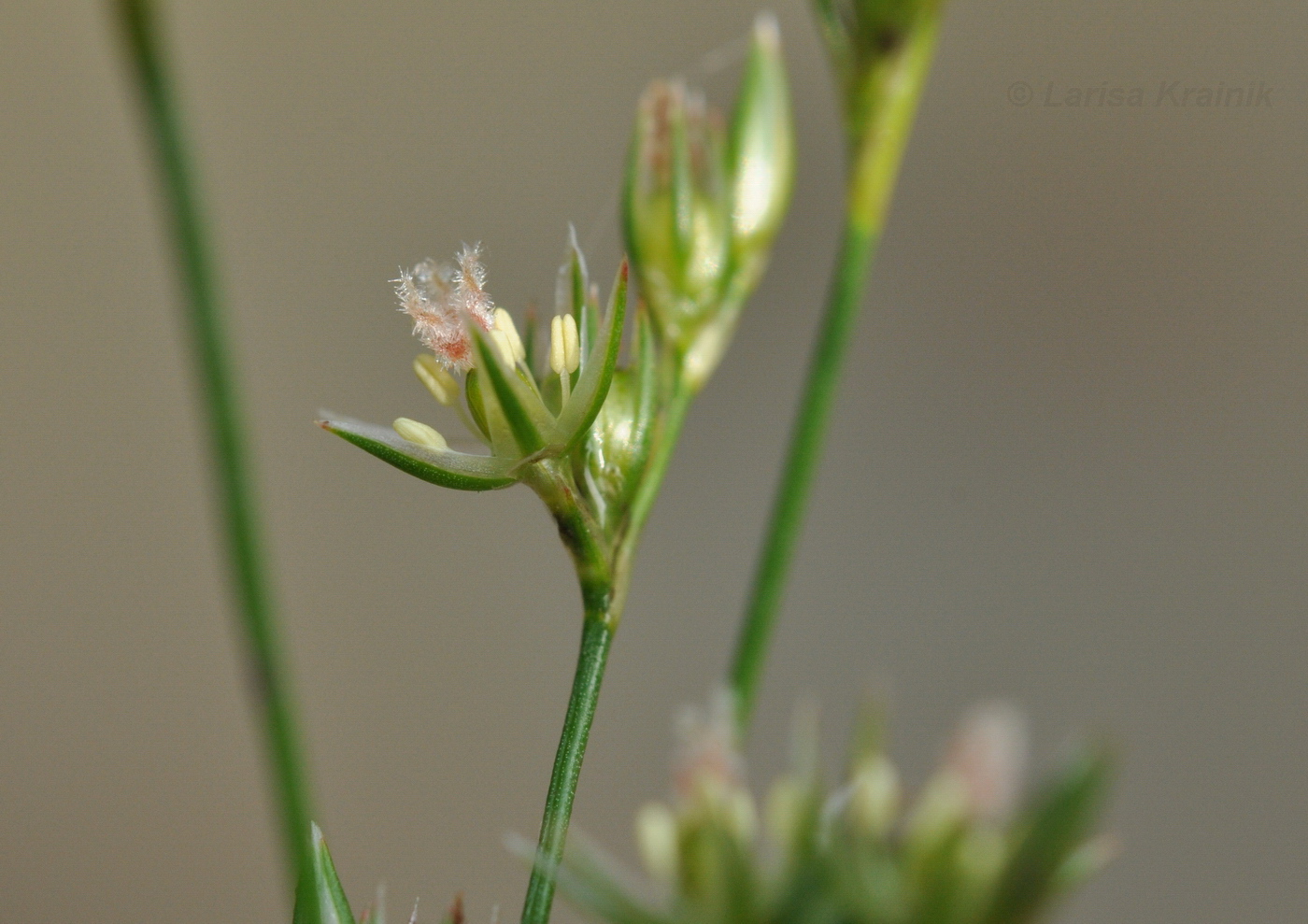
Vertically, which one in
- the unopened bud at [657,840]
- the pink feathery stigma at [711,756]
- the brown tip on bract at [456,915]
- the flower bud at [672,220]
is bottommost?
the brown tip on bract at [456,915]

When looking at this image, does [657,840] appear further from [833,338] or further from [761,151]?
[761,151]

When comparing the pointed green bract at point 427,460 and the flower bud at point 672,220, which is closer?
the pointed green bract at point 427,460

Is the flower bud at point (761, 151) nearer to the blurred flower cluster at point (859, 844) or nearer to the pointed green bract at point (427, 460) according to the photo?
the pointed green bract at point (427, 460)

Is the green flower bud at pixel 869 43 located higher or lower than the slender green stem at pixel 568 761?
higher

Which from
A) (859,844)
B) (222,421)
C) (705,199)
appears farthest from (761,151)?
(859,844)

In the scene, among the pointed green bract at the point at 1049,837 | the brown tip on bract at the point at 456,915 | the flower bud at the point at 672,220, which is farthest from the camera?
the flower bud at the point at 672,220

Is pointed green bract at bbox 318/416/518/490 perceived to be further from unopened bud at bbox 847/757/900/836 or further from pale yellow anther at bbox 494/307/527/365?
unopened bud at bbox 847/757/900/836

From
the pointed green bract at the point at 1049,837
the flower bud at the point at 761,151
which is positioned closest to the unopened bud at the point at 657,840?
the pointed green bract at the point at 1049,837
